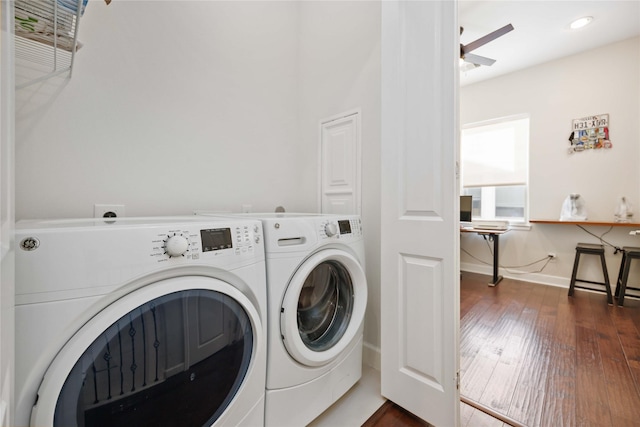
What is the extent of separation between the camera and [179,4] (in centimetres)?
145

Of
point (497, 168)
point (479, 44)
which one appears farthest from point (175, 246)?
point (497, 168)

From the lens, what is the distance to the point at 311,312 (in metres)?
1.18

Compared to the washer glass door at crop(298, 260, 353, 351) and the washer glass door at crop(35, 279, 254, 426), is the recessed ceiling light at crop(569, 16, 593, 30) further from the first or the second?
the washer glass door at crop(35, 279, 254, 426)

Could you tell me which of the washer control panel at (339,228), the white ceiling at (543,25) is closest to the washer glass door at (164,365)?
the washer control panel at (339,228)

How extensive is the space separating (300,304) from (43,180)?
46.5 inches

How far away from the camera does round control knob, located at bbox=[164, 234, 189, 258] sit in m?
0.67

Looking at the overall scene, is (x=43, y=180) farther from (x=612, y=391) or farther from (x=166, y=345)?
(x=612, y=391)

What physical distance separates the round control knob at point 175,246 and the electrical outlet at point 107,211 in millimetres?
811

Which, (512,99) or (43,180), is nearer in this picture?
(43,180)

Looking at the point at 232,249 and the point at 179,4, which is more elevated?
the point at 179,4

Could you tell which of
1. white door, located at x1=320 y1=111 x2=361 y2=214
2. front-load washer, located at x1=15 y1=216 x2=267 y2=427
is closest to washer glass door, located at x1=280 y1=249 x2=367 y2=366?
front-load washer, located at x1=15 y1=216 x2=267 y2=427

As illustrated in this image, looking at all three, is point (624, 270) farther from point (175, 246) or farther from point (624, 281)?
point (175, 246)

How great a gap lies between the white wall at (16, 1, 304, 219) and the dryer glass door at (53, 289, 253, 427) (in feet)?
2.80

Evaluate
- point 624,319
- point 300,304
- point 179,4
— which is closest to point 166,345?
point 300,304
